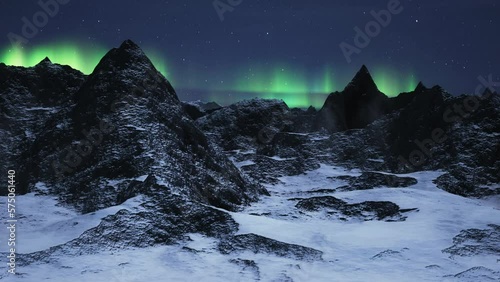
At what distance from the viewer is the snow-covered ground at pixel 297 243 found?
2298 centimetres

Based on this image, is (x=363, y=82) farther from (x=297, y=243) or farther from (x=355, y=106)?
(x=297, y=243)

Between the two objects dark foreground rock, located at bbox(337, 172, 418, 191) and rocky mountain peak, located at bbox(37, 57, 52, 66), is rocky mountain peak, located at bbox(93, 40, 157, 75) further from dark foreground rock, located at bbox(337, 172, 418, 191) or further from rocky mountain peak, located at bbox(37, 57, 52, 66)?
rocky mountain peak, located at bbox(37, 57, 52, 66)

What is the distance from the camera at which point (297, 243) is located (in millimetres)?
28781

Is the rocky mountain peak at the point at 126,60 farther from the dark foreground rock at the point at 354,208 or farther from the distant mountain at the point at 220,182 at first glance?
the dark foreground rock at the point at 354,208

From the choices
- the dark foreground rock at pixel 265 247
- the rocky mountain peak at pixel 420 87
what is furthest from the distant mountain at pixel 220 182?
the rocky mountain peak at pixel 420 87

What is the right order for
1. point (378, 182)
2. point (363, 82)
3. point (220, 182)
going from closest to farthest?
point (220, 182), point (378, 182), point (363, 82)

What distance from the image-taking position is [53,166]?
44.3 meters

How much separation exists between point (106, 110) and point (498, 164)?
4696 cm

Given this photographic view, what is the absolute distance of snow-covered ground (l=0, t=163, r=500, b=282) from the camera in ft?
75.4

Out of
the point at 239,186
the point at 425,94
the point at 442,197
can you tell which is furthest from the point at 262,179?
the point at 425,94

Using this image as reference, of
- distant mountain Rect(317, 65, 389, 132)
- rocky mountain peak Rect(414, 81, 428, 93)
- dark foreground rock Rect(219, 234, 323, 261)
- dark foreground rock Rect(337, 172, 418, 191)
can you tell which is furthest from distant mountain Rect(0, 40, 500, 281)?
rocky mountain peak Rect(414, 81, 428, 93)

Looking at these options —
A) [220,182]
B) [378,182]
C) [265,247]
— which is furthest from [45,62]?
[265,247]

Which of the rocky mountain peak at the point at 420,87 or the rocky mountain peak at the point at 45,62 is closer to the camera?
the rocky mountain peak at the point at 45,62

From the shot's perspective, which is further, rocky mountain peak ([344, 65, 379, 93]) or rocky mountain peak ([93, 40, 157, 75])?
rocky mountain peak ([344, 65, 379, 93])
